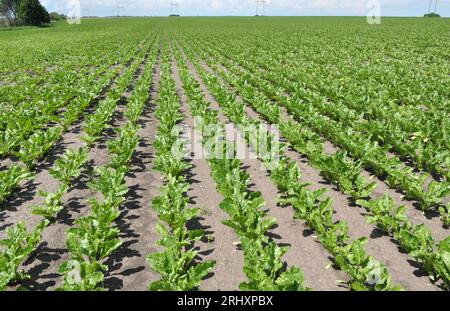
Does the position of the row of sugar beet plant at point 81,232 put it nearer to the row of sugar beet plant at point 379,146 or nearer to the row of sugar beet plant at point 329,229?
the row of sugar beet plant at point 329,229

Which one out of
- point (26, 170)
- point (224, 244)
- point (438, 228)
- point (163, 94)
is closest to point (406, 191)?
point (438, 228)

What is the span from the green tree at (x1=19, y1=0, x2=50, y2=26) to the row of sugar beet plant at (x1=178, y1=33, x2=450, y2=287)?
109m

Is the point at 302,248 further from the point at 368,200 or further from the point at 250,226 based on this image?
the point at 368,200

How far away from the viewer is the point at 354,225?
233 inches

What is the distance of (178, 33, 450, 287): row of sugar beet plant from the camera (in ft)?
15.5

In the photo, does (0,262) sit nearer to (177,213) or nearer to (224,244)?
(177,213)

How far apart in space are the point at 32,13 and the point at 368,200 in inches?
4539

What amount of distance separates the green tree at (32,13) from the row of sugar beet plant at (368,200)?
357 ft

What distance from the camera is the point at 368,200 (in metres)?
6.65

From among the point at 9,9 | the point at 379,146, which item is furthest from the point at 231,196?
the point at 9,9

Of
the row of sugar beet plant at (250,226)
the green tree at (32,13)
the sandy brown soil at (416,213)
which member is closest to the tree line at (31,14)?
the green tree at (32,13)

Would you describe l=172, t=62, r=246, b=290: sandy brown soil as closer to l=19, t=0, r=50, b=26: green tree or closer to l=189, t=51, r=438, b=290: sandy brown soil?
l=189, t=51, r=438, b=290: sandy brown soil
